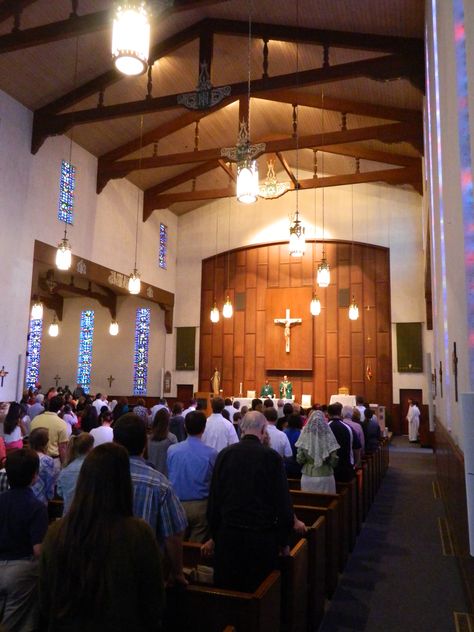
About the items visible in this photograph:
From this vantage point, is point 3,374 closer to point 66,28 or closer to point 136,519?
point 66,28

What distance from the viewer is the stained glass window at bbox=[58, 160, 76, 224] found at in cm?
1254

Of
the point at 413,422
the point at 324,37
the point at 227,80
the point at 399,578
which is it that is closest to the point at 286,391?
the point at 413,422

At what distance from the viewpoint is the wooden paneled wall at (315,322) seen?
16062 millimetres

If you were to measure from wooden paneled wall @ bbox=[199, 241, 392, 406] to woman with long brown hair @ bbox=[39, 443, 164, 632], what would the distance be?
1486 centimetres

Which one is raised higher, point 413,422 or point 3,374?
point 3,374

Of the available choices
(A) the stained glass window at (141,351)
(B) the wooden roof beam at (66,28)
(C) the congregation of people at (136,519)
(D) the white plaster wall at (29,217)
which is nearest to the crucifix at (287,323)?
(A) the stained glass window at (141,351)

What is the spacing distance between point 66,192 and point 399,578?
436 inches

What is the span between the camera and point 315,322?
1675cm

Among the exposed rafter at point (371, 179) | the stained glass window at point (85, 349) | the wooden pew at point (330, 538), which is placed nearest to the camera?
the wooden pew at point (330, 538)

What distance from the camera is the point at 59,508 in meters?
3.96

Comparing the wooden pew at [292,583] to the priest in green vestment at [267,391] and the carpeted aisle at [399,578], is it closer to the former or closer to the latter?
the carpeted aisle at [399,578]

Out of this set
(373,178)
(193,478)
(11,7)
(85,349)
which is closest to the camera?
(193,478)

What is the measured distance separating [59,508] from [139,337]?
48.1 ft

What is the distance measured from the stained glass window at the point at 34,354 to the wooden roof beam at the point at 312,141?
752 cm
